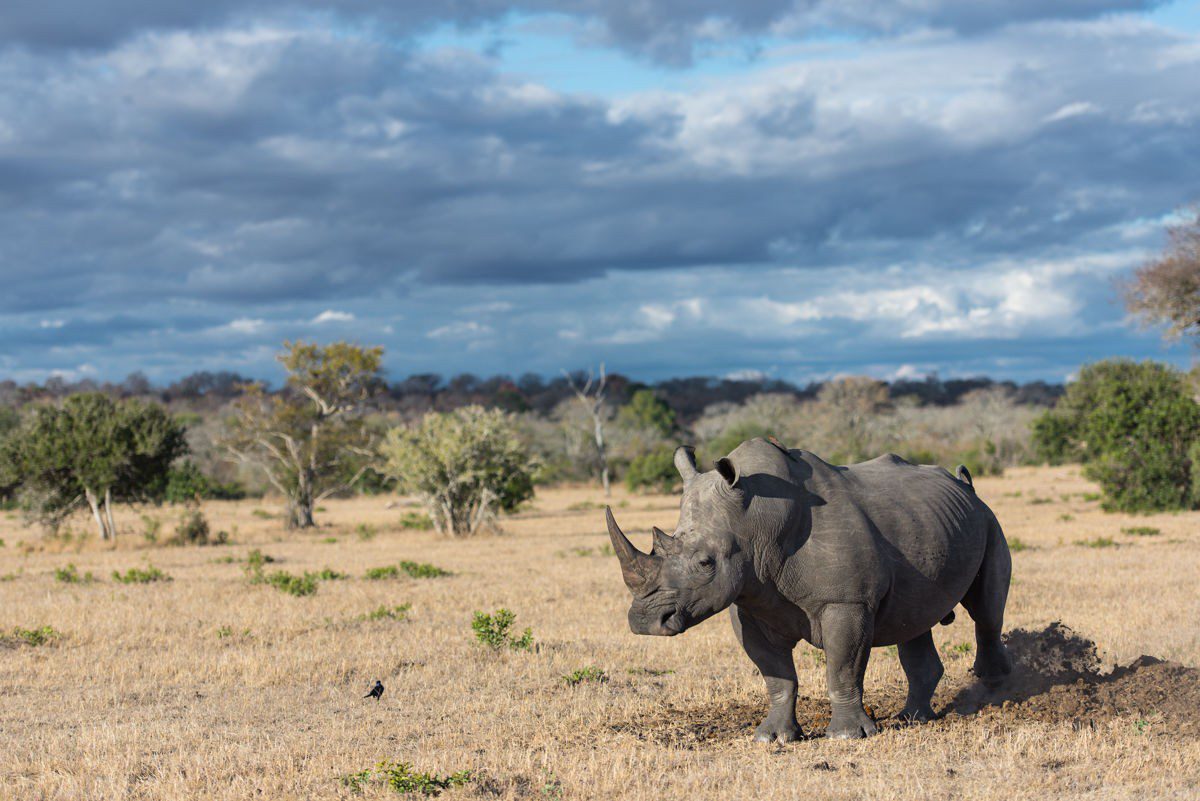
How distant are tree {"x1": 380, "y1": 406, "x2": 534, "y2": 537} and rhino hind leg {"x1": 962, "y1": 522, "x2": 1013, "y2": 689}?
77.5 feet

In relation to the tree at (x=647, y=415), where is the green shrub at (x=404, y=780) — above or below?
below

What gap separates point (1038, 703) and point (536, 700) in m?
4.20

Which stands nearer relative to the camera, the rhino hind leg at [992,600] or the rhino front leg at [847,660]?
the rhino front leg at [847,660]

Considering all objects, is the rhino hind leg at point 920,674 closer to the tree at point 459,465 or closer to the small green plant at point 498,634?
the small green plant at point 498,634

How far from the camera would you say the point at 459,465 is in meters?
32.0

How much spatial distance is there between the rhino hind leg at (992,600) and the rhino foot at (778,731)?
1675 mm

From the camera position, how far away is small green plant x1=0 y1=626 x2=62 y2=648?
522 inches

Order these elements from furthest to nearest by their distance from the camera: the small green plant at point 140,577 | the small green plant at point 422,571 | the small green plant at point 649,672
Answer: the small green plant at point 422,571 < the small green plant at point 140,577 < the small green plant at point 649,672

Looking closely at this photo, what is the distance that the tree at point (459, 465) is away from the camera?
31891 mm

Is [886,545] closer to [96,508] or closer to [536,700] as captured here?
[536,700]

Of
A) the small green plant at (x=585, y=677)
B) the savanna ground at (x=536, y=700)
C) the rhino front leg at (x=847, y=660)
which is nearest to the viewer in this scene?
the savanna ground at (x=536, y=700)

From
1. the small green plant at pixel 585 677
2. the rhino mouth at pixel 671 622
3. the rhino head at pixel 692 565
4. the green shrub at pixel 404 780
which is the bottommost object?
the small green plant at pixel 585 677

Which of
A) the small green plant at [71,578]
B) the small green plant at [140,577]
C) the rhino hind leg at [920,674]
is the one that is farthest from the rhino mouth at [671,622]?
the small green plant at [71,578]

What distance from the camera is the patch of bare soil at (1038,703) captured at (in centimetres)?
828
